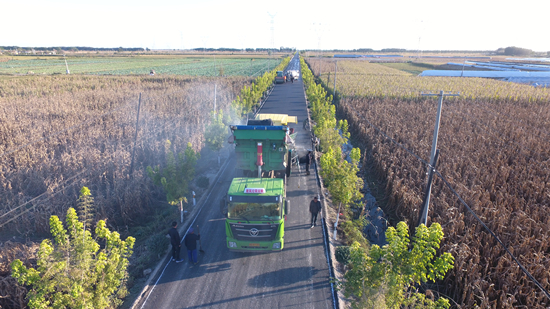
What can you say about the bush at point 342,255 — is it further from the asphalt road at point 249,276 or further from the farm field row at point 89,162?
the farm field row at point 89,162

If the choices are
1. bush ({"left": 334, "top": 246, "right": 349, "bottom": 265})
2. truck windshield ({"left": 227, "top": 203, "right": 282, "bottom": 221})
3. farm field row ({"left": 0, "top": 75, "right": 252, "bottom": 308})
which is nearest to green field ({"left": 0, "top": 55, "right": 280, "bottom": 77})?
farm field row ({"left": 0, "top": 75, "right": 252, "bottom": 308})

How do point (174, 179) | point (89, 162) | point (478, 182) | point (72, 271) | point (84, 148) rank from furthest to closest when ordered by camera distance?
point (84, 148)
point (89, 162)
point (478, 182)
point (174, 179)
point (72, 271)

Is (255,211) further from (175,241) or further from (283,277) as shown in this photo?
(175,241)

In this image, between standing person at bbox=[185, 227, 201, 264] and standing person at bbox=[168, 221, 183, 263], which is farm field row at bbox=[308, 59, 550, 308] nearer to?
standing person at bbox=[185, 227, 201, 264]

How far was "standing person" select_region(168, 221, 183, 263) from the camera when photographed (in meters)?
9.93

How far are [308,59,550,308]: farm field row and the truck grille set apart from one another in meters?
5.90

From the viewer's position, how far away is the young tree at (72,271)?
5975 mm

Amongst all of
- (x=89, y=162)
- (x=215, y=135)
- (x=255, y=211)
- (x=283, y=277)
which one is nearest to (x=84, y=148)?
(x=89, y=162)

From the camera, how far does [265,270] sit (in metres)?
10.1

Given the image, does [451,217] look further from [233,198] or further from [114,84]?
[114,84]

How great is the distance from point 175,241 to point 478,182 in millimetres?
14640

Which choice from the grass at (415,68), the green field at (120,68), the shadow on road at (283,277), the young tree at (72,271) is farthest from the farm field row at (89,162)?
the grass at (415,68)

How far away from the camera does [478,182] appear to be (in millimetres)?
14859

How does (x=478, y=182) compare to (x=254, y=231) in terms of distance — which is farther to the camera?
(x=478, y=182)
